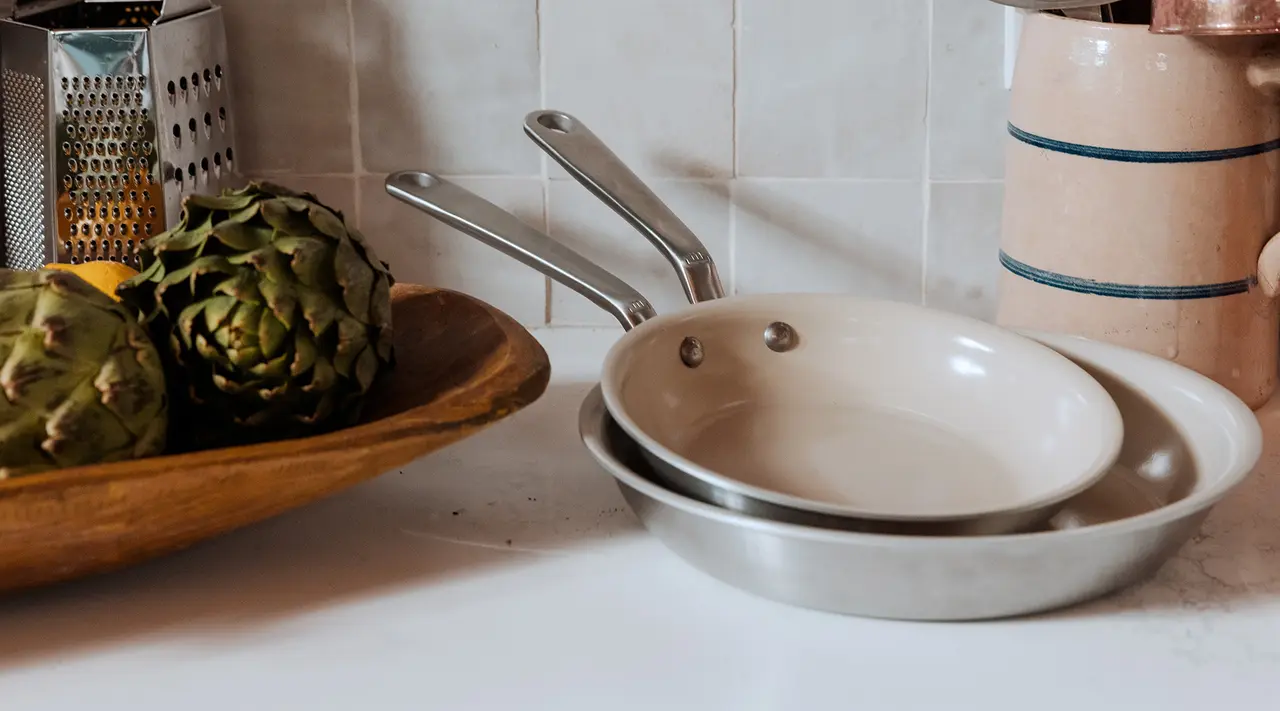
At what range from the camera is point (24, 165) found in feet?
2.70

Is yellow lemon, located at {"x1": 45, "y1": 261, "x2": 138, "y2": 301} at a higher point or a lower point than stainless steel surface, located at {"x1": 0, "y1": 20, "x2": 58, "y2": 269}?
lower

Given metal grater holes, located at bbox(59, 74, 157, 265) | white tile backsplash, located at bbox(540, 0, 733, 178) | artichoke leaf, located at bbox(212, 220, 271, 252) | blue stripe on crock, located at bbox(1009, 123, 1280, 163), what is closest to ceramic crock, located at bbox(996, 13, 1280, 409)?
blue stripe on crock, located at bbox(1009, 123, 1280, 163)

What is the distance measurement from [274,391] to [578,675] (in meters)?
0.19

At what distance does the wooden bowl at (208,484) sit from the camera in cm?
50

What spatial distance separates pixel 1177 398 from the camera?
0.66 metres

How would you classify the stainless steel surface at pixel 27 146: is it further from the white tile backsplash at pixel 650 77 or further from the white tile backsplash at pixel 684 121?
the white tile backsplash at pixel 650 77

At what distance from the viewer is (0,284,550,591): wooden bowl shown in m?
0.50

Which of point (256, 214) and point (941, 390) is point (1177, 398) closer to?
point (941, 390)

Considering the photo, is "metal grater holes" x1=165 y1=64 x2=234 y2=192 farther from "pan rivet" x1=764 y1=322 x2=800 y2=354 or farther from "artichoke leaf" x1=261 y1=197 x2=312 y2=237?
"pan rivet" x1=764 y1=322 x2=800 y2=354

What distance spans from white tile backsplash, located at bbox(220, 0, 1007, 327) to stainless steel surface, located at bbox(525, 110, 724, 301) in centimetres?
9

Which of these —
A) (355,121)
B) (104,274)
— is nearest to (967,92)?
(355,121)

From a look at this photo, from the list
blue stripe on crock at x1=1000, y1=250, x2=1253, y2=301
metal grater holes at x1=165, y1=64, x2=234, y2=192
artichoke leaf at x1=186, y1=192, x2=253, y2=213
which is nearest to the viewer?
artichoke leaf at x1=186, y1=192, x2=253, y2=213

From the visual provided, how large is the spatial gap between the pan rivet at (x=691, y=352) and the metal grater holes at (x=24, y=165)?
42 centimetres

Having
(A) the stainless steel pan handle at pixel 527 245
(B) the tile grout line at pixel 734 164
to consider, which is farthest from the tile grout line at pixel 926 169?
(A) the stainless steel pan handle at pixel 527 245
